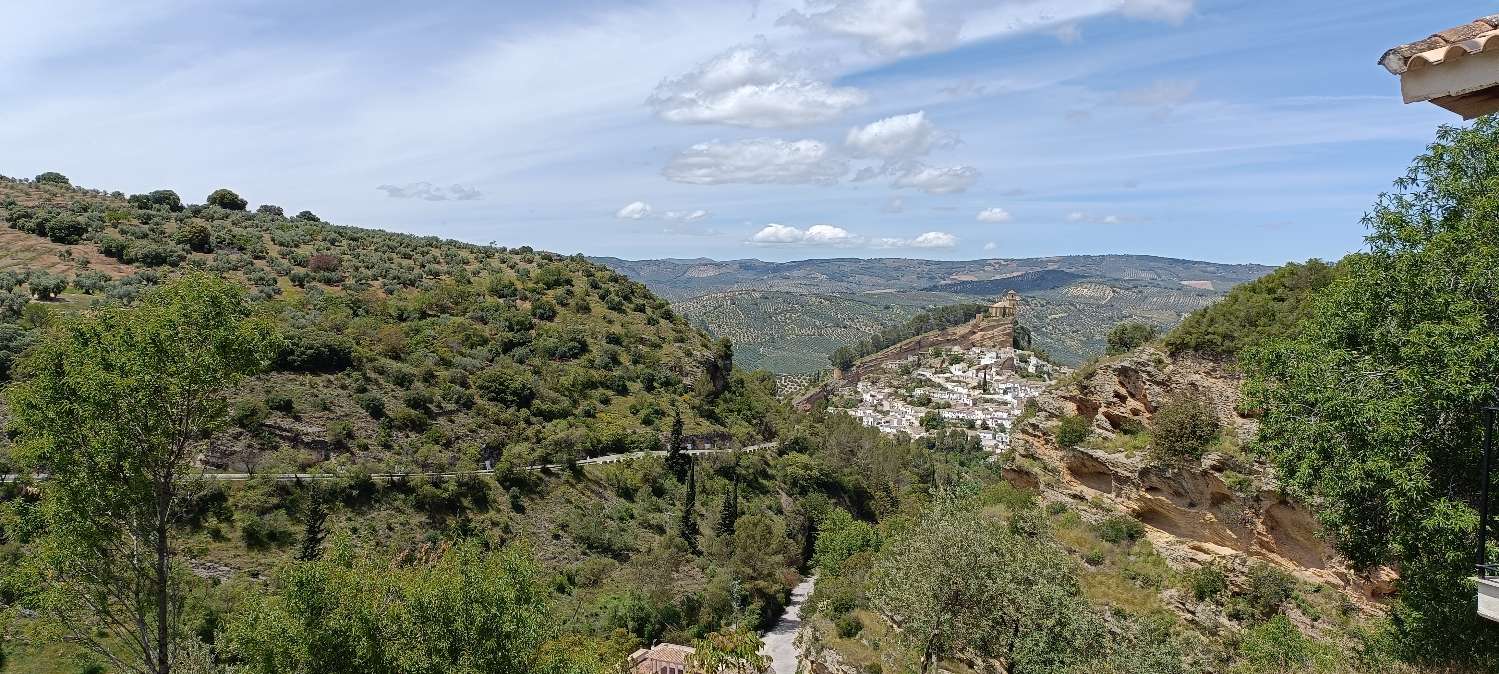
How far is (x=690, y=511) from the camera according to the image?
1740 inches

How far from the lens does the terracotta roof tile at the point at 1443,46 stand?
16.1 ft

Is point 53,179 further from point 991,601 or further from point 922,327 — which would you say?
point 922,327

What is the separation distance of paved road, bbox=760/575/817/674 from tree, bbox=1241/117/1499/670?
25725mm

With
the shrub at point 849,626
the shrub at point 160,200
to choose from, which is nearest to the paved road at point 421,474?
the shrub at point 849,626

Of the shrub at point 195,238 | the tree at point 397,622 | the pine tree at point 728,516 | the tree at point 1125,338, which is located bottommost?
the pine tree at point 728,516

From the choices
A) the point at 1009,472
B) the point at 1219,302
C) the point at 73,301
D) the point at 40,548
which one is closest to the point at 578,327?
the point at 73,301

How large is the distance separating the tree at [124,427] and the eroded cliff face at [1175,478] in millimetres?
18340

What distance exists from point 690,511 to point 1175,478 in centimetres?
2911

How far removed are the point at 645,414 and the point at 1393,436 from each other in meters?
46.8

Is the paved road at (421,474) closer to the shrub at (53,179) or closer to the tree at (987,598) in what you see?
the tree at (987,598)

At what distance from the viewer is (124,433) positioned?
1083cm

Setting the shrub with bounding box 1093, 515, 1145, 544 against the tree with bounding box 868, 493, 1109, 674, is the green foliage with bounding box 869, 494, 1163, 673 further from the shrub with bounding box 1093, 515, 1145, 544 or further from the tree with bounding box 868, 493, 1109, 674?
the shrub with bounding box 1093, 515, 1145, 544

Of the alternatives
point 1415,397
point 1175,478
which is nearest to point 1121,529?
point 1175,478

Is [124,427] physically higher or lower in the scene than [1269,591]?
higher
